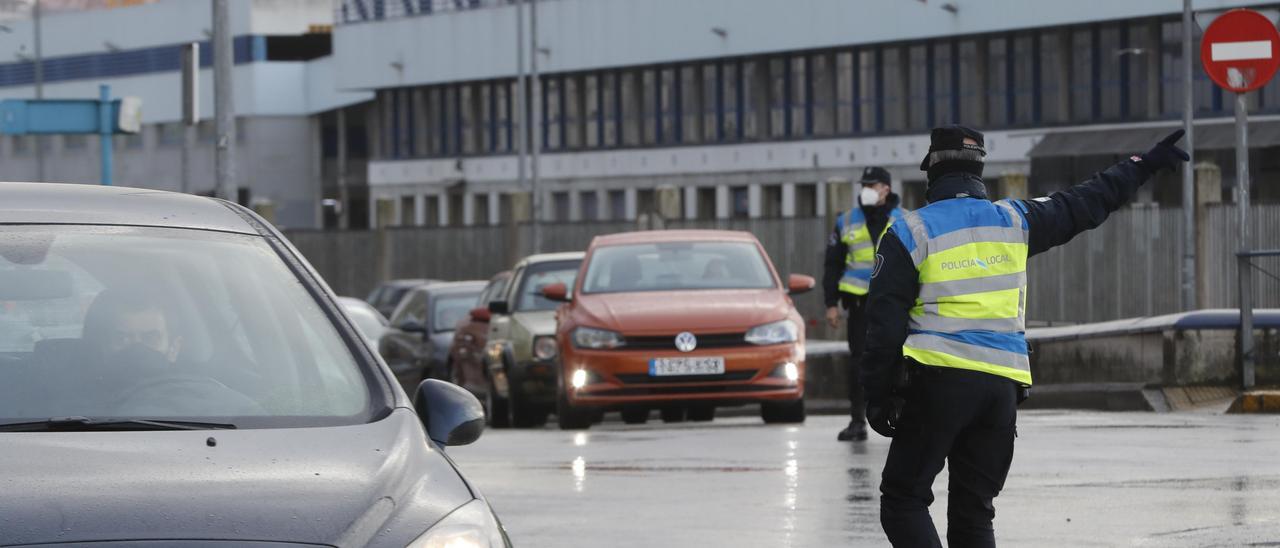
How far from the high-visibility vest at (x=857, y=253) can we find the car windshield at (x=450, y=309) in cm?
961

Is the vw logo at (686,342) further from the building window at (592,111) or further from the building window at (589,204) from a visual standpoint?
the building window at (592,111)

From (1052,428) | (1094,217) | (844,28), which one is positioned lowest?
(1052,428)

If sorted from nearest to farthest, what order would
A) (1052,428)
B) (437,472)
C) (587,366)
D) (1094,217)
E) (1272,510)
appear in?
(437,472), (1094,217), (1272,510), (1052,428), (587,366)

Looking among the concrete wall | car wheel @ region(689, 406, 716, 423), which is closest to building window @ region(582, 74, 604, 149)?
car wheel @ region(689, 406, 716, 423)

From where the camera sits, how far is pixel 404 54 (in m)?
81.3

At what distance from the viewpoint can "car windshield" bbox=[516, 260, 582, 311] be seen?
21406 mm

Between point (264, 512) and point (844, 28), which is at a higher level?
point (844, 28)

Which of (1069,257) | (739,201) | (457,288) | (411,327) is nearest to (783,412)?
(411,327)

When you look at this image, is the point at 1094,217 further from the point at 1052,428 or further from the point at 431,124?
the point at 431,124

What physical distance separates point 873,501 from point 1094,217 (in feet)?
12.8

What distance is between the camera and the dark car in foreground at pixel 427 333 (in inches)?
950

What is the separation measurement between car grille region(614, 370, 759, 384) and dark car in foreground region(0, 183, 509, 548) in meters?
11.5

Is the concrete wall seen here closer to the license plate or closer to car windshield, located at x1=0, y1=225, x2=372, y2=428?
the license plate

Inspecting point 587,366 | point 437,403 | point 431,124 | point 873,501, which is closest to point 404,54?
point 431,124
